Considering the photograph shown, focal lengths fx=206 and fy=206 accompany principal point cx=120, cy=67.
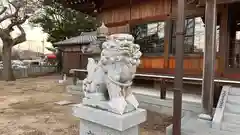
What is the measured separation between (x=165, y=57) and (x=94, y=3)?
352 centimetres

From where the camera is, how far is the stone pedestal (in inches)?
79.2

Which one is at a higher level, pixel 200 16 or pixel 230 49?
pixel 200 16

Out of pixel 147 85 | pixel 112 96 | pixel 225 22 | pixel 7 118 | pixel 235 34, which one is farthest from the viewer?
pixel 147 85

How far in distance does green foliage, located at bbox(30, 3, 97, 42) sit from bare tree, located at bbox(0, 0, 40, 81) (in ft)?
10.5

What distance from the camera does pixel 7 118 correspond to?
16.3ft

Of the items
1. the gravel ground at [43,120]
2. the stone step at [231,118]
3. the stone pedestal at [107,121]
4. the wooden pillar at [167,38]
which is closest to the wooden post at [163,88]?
the gravel ground at [43,120]

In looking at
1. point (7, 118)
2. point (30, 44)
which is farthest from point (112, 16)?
point (30, 44)

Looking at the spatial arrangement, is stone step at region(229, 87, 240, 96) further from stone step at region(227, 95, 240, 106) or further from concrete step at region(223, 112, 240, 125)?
concrete step at region(223, 112, 240, 125)

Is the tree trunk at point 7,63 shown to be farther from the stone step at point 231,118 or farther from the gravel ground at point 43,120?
the stone step at point 231,118

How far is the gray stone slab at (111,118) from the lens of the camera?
2.00m

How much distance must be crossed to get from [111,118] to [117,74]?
0.44 m

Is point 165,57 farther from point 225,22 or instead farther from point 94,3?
point 94,3

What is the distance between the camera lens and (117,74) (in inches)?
82.8

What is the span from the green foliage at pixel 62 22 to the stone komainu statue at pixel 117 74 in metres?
14.9
